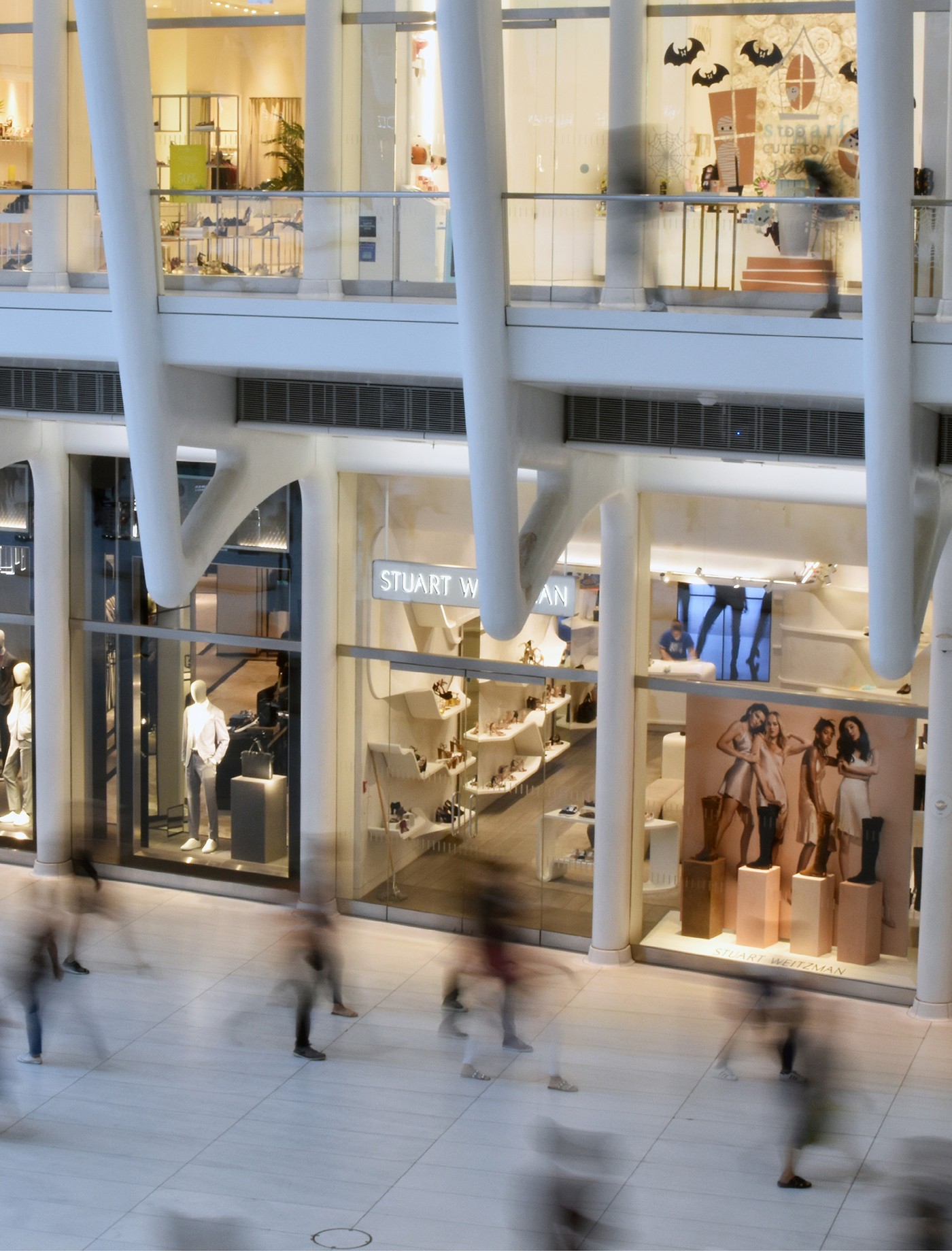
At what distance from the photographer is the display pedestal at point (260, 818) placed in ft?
45.7

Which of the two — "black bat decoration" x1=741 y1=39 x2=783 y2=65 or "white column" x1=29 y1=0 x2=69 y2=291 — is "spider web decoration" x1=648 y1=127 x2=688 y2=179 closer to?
"black bat decoration" x1=741 y1=39 x2=783 y2=65

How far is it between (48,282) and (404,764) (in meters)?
5.10

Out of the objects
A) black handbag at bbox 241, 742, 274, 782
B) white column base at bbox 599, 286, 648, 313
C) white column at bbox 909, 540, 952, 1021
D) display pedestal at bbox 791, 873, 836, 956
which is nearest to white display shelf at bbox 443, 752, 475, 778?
black handbag at bbox 241, 742, 274, 782

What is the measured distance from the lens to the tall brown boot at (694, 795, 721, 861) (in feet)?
40.9

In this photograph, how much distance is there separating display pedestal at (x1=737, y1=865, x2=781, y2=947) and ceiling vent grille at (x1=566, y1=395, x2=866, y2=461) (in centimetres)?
379

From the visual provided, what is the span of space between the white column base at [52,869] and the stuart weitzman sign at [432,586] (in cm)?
415

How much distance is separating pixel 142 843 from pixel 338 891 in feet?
7.16

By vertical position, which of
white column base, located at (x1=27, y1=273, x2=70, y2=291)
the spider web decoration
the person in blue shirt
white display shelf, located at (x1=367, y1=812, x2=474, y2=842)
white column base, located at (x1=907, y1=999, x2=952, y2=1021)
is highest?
the spider web decoration

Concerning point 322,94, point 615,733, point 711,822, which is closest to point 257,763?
point 615,733

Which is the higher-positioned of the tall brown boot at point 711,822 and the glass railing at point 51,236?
the glass railing at point 51,236

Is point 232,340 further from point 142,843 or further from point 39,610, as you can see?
point 142,843

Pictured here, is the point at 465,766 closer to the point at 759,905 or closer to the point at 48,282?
the point at 759,905

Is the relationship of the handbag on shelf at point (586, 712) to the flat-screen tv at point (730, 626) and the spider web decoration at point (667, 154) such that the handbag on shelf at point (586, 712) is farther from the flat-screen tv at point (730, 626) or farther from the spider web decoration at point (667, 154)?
the spider web decoration at point (667, 154)

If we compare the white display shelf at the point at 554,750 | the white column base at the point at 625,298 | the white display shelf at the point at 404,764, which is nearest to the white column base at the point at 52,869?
the white display shelf at the point at 404,764
